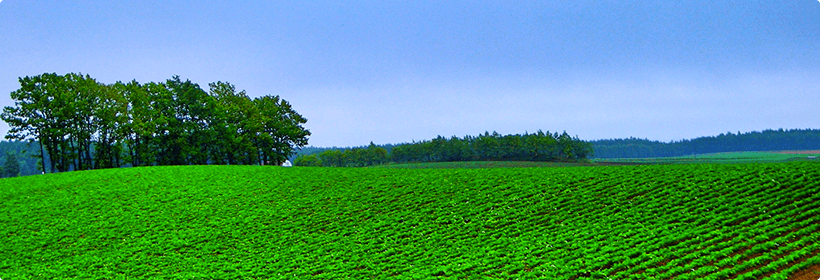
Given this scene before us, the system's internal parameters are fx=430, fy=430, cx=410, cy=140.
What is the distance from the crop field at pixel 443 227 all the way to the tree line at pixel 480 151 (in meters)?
95.6

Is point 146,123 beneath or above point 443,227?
above

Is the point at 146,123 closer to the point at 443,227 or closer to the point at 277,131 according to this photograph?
the point at 277,131

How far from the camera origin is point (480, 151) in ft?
477

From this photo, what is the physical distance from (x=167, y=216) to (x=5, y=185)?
911 inches

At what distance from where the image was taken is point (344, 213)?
90.2 ft

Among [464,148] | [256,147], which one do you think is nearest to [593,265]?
[256,147]

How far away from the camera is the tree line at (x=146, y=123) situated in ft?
180

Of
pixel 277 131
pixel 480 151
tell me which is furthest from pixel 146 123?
pixel 480 151

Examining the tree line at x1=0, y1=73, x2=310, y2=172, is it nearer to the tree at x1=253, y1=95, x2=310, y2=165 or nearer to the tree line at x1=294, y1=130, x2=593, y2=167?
the tree at x1=253, y1=95, x2=310, y2=165

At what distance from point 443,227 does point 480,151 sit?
A: 408ft

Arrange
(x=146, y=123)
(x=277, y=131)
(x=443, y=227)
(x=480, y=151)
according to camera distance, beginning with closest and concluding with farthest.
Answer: (x=443, y=227), (x=146, y=123), (x=277, y=131), (x=480, y=151)

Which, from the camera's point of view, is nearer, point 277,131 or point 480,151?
point 277,131

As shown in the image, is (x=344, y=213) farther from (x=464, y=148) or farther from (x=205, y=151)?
(x=464, y=148)

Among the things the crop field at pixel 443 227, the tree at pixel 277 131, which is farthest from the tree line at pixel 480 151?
the crop field at pixel 443 227
